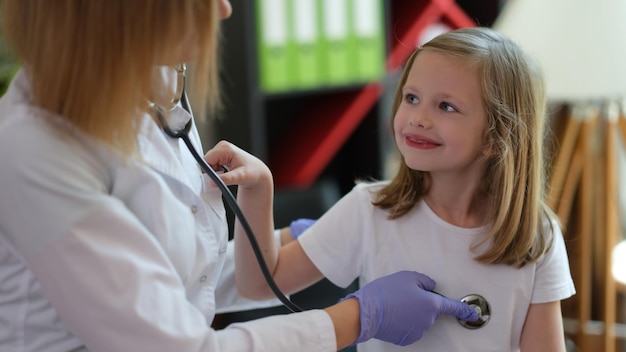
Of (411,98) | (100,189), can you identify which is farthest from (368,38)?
(100,189)

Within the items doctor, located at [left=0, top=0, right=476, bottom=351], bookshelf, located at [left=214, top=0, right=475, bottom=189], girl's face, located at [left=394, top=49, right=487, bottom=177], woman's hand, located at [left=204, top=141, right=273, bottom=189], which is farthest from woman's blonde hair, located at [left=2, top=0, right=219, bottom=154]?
bookshelf, located at [left=214, top=0, right=475, bottom=189]

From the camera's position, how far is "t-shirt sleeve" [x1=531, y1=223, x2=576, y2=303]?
3.85ft

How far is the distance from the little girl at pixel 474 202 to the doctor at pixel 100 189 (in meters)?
0.27

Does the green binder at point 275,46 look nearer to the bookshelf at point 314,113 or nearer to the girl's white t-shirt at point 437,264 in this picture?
the bookshelf at point 314,113

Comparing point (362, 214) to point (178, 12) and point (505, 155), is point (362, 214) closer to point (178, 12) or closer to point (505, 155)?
point (505, 155)

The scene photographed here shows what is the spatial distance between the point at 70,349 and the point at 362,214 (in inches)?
20.5

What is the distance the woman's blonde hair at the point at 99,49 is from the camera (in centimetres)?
86

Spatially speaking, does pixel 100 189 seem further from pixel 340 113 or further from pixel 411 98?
pixel 340 113

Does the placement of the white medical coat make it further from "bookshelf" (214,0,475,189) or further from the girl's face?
"bookshelf" (214,0,475,189)

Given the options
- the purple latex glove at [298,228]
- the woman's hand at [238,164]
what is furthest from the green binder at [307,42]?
the woman's hand at [238,164]

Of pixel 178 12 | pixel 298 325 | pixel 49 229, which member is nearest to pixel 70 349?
pixel 49 229

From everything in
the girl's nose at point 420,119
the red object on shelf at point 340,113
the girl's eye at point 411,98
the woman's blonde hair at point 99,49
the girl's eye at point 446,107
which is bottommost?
the red object on shelf at point 340,113

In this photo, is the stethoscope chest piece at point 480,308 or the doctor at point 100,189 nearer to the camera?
the doctor at point 100,189

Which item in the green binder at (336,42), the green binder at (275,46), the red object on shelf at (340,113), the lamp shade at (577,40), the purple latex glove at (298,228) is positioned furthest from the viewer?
the red object on shelf at (340,113)
